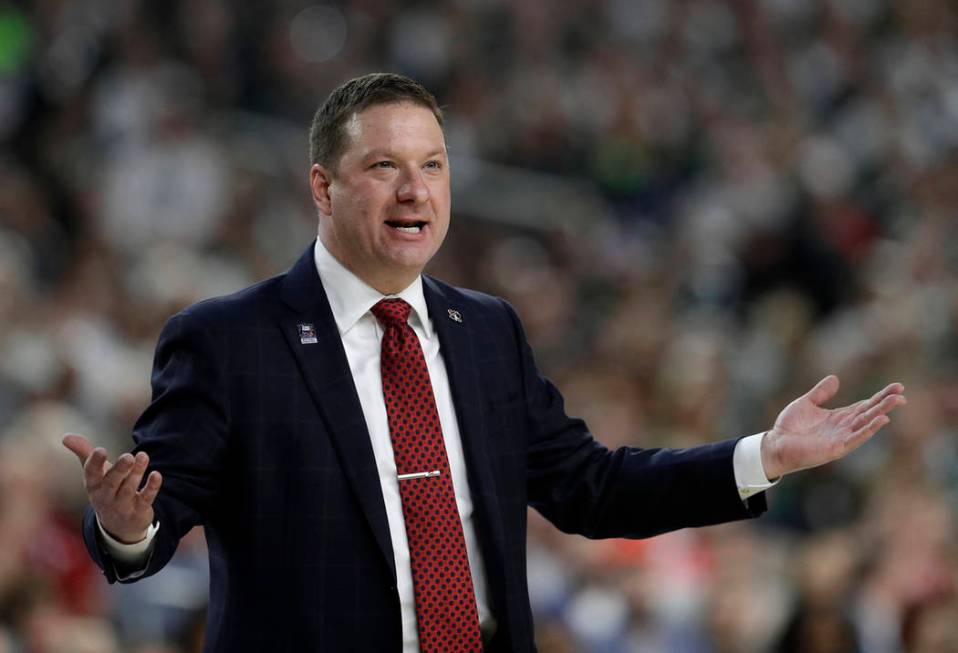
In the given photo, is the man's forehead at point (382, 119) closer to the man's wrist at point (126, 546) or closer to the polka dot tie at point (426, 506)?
the polka dot tie at point (426, 506)

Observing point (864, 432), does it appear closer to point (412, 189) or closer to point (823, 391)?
point (823, 391)

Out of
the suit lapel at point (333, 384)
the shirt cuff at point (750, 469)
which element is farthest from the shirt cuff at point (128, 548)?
the shirt cuff at point (750, 469)

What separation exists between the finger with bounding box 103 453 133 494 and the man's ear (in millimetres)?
729

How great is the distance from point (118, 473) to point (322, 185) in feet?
2.57

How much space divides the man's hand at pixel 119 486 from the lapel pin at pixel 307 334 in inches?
18.4

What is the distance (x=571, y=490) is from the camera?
340cm

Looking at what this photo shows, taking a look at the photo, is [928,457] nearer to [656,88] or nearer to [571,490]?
[571,490]

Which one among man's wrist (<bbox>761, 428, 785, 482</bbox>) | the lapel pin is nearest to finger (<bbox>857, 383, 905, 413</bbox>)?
man's wrist (<bbox>761, 428, 785, 482</bbox>)

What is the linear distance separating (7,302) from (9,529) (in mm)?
2530

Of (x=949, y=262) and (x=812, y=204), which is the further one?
(x=812, y=204)

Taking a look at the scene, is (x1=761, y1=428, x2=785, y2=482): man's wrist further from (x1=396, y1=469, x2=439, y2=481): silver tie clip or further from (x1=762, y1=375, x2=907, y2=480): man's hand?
(x1=396, y1=469, x2=439, y2=481): silver tie clip

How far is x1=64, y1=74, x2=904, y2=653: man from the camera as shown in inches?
117

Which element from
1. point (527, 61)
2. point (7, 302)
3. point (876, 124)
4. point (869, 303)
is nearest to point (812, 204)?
point (869, 303)

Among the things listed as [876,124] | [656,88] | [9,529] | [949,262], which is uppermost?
[656,88]
